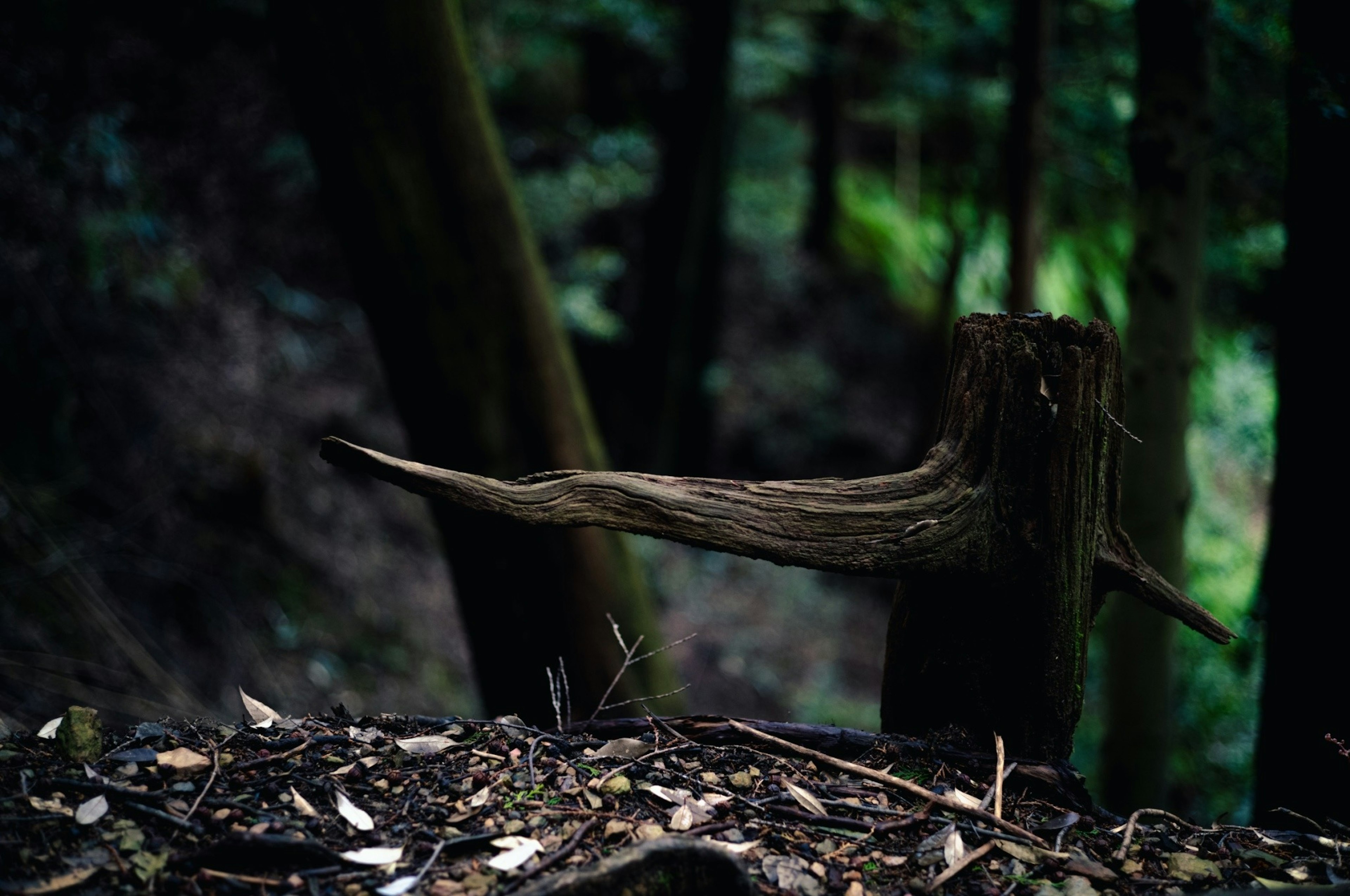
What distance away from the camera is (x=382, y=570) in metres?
6.88

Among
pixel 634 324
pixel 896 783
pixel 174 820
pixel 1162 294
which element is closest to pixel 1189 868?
pixel 896 783

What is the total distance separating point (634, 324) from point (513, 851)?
337 inches

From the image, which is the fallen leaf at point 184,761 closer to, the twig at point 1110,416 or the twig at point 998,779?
the twig at point 998,779

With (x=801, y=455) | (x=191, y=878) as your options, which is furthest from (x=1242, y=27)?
(x=801, y=455)

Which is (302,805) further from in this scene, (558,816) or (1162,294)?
(1162,294)

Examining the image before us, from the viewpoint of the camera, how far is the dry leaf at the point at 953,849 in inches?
59.3

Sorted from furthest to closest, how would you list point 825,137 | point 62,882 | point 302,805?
Result: point 825,137 → point 302,805 → point 62,882

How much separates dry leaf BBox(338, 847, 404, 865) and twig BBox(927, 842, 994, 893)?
0.89 m

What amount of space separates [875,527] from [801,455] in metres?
8.92

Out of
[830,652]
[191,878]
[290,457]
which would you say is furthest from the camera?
[830,652]

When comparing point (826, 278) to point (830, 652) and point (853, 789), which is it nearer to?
point (830, 652)

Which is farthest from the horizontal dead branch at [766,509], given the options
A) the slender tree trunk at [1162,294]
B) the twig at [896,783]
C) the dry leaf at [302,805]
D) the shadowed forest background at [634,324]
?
the slender tree trunk at [1162,294]

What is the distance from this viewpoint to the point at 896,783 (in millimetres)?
1664

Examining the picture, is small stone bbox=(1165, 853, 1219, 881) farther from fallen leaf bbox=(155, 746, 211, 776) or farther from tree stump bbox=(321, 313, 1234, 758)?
fallen leaf bbox=(155, 746, 211, 776)
